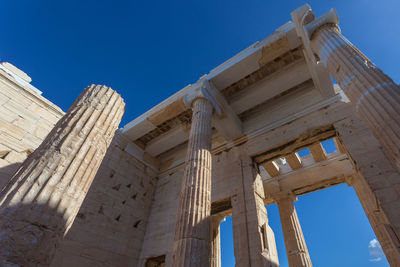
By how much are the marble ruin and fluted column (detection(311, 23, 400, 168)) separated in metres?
0.03

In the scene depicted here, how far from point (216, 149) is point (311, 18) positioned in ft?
24.5

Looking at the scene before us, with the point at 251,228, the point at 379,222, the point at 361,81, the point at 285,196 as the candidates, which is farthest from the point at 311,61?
the point at 251,228

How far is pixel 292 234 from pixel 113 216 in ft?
29.4

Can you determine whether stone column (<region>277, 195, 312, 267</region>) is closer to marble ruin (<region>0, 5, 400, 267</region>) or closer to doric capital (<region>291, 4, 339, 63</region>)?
marble ruin (<region>0, 5, 400, 267</region>)

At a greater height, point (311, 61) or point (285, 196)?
point (311, 61)

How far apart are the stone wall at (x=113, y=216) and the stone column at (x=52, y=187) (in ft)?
23.5

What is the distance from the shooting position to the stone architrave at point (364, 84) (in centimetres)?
468

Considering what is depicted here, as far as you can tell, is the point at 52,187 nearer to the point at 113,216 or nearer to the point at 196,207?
the point at 196,207

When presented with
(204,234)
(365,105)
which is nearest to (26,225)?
(204,234)

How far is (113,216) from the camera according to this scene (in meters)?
11.8

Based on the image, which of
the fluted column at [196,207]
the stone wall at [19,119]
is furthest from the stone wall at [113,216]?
the fluted column at [196,207]

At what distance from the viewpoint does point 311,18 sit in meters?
8.56

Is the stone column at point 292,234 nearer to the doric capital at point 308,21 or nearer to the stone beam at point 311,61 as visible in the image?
the stone beam at point 311,61

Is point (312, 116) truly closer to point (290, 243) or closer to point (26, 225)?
point (290, 243)
